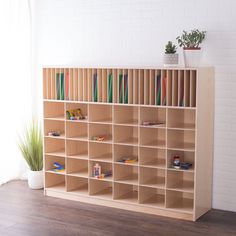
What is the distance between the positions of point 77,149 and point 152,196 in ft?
3.28

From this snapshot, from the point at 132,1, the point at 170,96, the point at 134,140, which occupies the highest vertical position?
the point at 132,1

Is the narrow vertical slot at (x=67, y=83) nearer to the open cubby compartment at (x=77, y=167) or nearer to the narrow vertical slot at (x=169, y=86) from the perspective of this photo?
the open cubby compartment at (x=77, y=167)

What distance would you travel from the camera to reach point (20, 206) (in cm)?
467

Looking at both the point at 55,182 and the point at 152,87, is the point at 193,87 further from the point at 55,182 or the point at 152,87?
Result: the point at 55,182

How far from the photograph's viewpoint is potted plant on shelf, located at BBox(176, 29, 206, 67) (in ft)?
14.2

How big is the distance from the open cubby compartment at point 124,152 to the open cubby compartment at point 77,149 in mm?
370

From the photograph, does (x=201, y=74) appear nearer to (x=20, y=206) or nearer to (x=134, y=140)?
(x=134, y=140)

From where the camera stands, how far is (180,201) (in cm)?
457

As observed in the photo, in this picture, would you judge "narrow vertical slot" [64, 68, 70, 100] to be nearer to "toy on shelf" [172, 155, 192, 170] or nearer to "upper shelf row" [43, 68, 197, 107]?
"upper shelf row" [43, 68, 197, 107]

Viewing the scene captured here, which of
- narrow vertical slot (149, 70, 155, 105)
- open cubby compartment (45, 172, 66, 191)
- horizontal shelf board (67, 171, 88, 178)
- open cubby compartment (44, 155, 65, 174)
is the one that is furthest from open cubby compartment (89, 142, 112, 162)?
narrow vertical slot (149, 70, 155, 105)

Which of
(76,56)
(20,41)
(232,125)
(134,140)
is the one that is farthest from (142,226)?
(20,41)

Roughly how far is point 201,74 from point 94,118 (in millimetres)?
1262

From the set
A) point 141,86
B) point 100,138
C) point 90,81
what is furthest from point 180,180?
point 90,81

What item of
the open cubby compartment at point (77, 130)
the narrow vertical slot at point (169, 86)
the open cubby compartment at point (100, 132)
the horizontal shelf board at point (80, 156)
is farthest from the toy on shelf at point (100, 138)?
the narrow vertical slot at point (169, 86)
